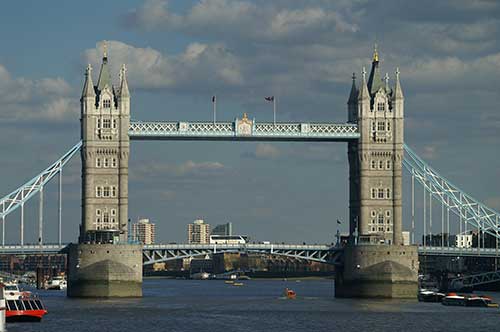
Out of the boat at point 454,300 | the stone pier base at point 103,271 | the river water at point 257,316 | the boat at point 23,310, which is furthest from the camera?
the stone pier base at point 103,271

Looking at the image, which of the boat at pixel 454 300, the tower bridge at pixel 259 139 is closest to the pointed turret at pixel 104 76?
the tower bridge at pixel 259 139

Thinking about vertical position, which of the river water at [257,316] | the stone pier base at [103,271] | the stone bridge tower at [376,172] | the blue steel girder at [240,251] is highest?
the stone bridge tower at [376,172]

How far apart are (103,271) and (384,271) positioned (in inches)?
1375

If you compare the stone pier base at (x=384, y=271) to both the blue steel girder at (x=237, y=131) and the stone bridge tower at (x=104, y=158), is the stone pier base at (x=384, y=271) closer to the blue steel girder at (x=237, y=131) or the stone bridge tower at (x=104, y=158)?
the blue steel girder at (x=237, y=131)

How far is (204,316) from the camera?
15112 centimetres

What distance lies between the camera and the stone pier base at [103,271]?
18012cm

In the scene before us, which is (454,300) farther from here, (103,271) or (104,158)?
(104,158)

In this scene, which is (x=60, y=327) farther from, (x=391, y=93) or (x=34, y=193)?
(x=391, y=93)

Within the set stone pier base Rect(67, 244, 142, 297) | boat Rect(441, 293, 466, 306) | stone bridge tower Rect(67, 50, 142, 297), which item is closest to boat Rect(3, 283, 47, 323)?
stone pier base Rect(67, 244, 142, 297)

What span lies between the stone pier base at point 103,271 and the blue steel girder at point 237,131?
15948mm

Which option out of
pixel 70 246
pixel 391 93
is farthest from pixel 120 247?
pixel 391 93

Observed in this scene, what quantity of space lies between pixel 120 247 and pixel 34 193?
45.5 ft

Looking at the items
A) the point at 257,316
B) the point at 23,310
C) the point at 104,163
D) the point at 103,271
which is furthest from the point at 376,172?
the point at 23,310

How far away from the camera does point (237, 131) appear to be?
189750mm
